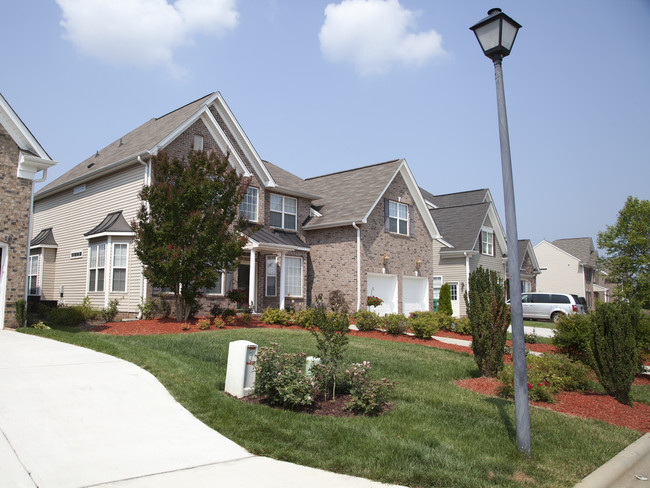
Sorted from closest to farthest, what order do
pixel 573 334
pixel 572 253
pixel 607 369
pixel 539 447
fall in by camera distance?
pixel 539 447 < pixel 607 369 < pixel 573 334 < pixel 572 253

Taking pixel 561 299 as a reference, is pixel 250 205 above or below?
above

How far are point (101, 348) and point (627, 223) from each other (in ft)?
112

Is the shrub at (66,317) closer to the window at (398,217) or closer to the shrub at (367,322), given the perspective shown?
the shrub at (367,322)

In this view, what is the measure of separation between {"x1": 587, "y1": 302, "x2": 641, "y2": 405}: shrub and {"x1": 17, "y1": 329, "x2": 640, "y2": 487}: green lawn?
1.78 metres

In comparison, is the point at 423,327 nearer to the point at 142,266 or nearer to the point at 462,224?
the point at 142,266

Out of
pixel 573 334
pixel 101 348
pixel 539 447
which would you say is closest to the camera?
pixel 539 447

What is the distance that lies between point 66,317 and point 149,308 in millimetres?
2492

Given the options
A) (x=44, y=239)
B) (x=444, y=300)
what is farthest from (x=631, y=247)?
(x=44, y=239)

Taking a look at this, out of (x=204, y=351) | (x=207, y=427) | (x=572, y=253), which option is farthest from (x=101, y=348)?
(x=572, y=253)

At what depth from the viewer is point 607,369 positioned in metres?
8.88

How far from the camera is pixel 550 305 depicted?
1146 inches

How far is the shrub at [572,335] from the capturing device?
12.3 m

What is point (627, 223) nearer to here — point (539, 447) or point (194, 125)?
point (194, 125)

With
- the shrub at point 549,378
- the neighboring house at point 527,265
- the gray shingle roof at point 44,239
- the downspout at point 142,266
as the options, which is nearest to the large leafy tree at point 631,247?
the neighboring house at point 527,265
